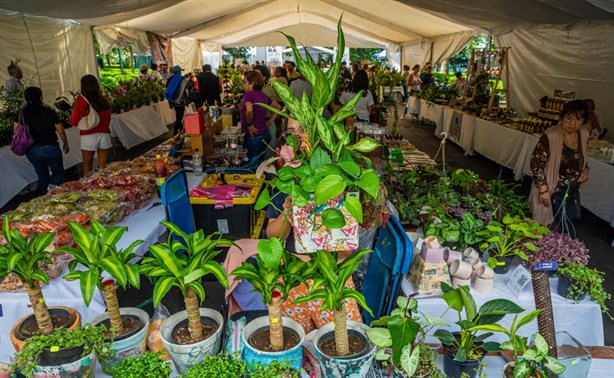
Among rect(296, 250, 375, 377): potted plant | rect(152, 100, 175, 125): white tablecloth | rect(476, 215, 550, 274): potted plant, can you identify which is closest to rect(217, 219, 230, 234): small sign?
rect(476, 215, 550, 274): potted plant

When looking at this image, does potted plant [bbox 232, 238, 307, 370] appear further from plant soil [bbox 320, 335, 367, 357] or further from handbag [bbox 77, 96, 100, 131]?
handbag [bbox 77, 96, 100, 131]

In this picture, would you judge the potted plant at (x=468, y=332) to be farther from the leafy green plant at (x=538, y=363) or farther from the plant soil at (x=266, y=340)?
the plant soil at (x=266, y=340)

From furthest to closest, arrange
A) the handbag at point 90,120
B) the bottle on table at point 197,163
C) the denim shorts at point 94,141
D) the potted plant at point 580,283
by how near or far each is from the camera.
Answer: the denim shorts at point 94,141 < the handbag at point 90,120 < the bottle on table at point 197,163 < the potted plant at point 580,283

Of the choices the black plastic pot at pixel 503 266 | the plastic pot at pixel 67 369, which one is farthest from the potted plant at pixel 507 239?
the plastic pot at pixel 67 369

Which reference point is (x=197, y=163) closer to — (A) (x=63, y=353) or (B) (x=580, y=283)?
(A) (x=63, y=353)

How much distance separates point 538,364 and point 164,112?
9.42 meters

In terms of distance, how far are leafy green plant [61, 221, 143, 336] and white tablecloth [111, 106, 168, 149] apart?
6130 millimetres

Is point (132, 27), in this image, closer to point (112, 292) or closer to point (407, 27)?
point (407, 27)

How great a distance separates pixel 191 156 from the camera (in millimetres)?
3787

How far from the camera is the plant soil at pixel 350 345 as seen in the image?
108 cm

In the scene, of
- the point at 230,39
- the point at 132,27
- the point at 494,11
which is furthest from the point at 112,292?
the point at 230,39

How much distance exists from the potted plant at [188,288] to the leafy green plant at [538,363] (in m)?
0.76

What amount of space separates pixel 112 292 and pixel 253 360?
457 mm

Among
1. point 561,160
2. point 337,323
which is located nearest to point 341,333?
point 337,323
